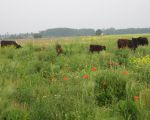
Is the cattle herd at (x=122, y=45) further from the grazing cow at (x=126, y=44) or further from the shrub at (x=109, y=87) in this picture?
the shrub at (x=109, y=87)

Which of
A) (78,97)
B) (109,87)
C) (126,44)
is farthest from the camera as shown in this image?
(126,44)

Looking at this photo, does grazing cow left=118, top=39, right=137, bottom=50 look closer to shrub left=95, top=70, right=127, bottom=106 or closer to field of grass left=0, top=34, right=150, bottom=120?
field of grass left=0, top=34, right=150, bottom=120

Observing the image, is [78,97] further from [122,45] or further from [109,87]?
[122,45]

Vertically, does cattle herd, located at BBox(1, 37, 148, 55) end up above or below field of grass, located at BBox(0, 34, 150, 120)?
above

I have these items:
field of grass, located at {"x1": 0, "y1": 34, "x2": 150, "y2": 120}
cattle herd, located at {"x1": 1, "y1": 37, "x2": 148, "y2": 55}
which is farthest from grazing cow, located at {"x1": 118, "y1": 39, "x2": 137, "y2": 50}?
field of grass, located at {"x1": 0, "y1": 34, "x2": 150, "y2": 120}

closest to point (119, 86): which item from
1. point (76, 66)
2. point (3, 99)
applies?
point (3, 99)

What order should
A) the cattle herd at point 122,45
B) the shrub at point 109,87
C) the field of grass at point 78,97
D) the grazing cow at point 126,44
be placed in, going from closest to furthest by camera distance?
the field of grass at point 78,97, the shrub at point 109,87, the cattle herd at point 122,45, the grazing cow at point 126,44

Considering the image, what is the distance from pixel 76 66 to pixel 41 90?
4.96m

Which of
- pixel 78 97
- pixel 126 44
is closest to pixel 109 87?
pixel 78 97

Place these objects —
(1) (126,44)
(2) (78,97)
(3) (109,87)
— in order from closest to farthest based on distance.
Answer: (2) (78,97)
(3) (109,87)
(1) (126,44)

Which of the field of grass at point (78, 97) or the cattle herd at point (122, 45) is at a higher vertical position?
the cattle herd at point (122, 45)

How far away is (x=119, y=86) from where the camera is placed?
693 cm

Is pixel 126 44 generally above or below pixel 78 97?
above

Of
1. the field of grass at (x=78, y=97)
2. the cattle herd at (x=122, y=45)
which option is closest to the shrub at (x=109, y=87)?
the field of grass at (x=78, y=97)
